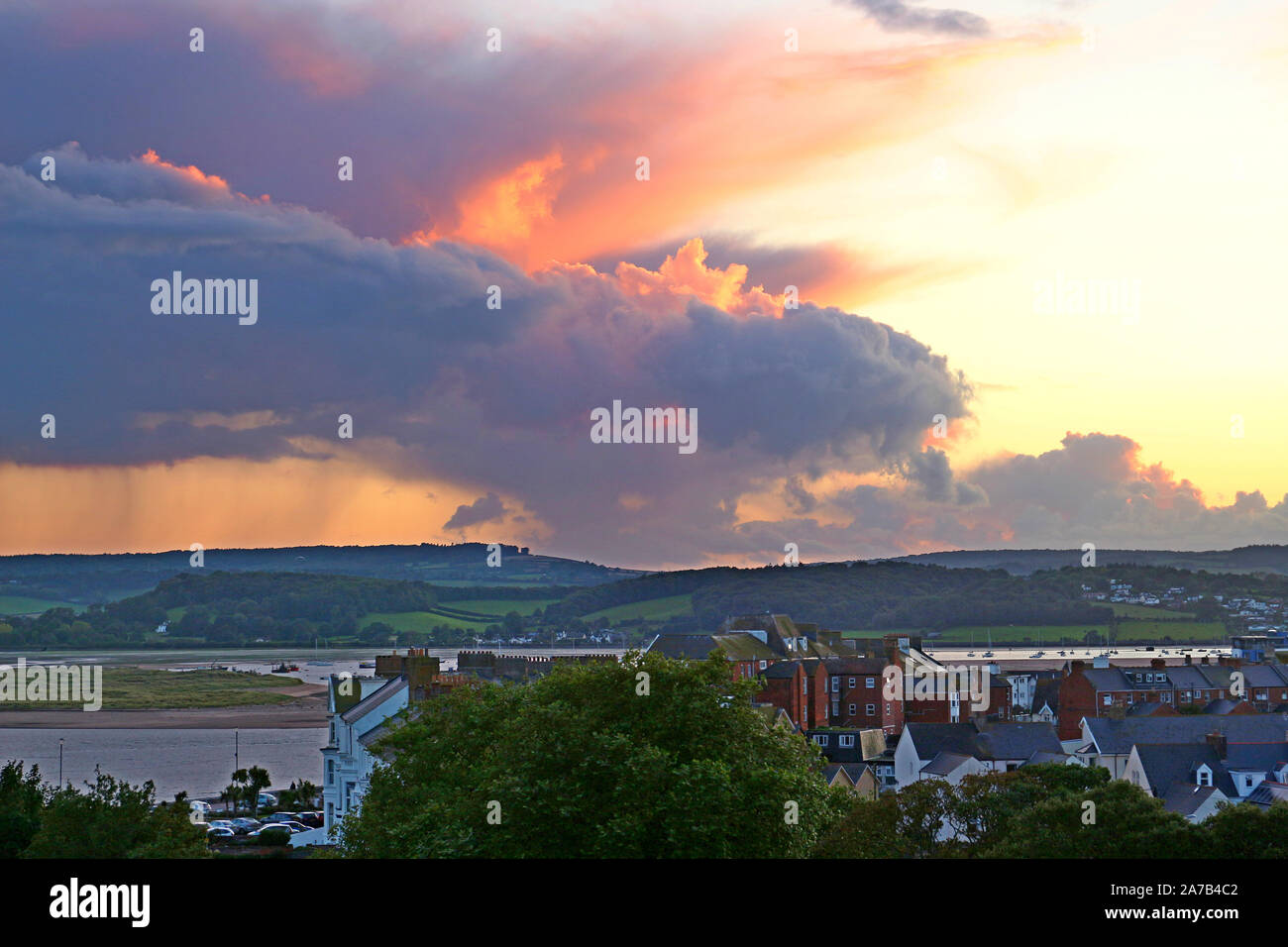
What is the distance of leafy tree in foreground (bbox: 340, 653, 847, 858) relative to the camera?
1257 inches

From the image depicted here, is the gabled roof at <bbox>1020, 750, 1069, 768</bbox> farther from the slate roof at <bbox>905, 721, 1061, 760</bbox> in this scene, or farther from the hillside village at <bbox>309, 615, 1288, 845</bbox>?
the slate roof at <bbox>905, 721, 1061, 760</bbox>

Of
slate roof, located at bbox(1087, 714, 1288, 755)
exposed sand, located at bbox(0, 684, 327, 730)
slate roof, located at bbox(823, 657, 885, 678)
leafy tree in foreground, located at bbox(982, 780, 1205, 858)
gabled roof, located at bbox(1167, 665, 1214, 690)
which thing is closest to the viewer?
leafy tree in foreground, located at bbox(982, 780, 1205, 858)

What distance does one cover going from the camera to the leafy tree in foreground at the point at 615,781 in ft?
105

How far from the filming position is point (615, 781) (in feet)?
108

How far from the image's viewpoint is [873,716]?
102125mm

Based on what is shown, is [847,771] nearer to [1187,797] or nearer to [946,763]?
[946,763]

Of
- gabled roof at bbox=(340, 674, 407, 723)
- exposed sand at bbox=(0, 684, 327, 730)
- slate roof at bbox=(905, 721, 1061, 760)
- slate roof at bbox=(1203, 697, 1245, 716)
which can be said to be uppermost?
gabled roof at bbox=(340, 674, 407, 723)

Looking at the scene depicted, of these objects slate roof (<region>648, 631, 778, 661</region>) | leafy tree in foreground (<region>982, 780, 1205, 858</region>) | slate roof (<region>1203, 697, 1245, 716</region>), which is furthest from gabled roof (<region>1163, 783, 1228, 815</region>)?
slate roof (<region>1203, 697, 1245, 716</region>)

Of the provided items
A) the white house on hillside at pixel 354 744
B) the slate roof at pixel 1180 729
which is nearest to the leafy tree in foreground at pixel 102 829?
the white house on hillside at pixel 354 744

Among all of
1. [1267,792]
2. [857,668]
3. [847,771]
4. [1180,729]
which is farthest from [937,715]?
[1267,792]

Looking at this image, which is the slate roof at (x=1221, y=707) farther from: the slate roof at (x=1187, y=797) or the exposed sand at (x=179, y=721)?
the exposed sand at (x=179, y=721)
